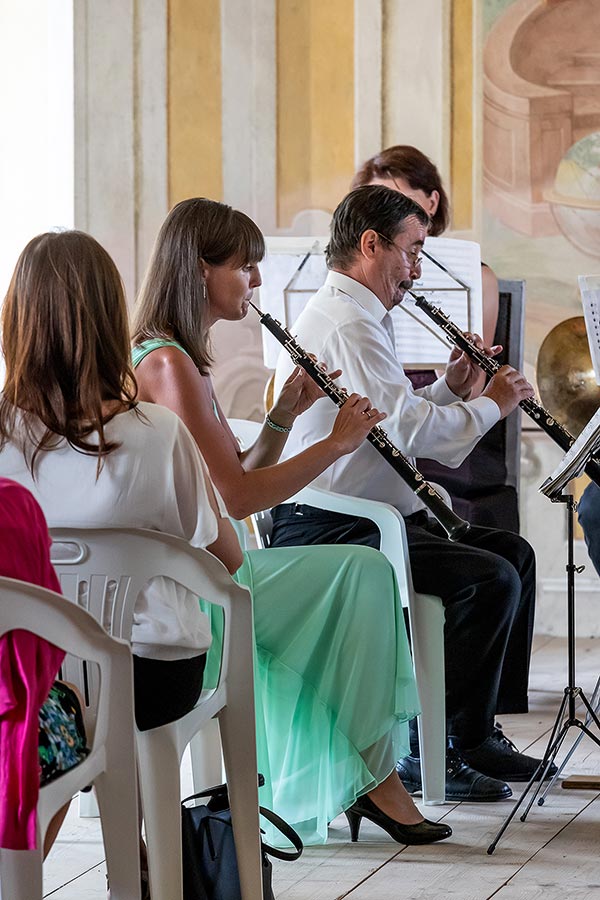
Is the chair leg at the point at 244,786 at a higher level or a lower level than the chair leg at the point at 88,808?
higher

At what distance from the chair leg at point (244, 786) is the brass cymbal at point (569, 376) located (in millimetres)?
2134

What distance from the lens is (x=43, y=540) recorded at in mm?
1616

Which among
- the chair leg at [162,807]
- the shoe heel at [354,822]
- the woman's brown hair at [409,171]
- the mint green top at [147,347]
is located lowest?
the shoe heel at [354,822]

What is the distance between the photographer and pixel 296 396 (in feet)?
9.58

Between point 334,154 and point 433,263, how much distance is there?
1.47m

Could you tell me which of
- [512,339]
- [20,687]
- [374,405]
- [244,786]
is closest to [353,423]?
[374,405]

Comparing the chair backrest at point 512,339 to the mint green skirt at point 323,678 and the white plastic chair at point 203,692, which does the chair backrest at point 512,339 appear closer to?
the mint green skirt at point 323,678

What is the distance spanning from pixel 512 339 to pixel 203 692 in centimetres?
235

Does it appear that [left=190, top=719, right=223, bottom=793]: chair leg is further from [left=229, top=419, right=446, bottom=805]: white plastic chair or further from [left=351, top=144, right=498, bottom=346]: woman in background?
[left=351, top=144, right=498, bottom=346]: woman in background

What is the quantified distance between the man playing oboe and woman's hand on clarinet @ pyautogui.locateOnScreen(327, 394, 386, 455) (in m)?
0.27

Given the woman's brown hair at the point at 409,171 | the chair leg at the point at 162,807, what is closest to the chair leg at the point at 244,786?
the chair leg at the point at 162,807

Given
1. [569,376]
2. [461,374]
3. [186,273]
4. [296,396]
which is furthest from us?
[569,376]

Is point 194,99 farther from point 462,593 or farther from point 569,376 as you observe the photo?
point 462,593

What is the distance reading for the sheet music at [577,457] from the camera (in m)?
2.59
